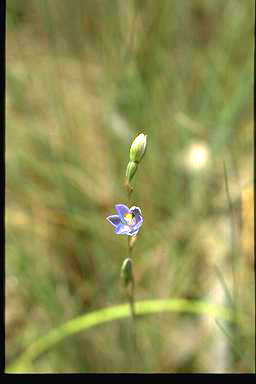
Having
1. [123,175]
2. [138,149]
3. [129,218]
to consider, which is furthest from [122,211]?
[123,175]

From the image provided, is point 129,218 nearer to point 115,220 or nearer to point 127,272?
point 115,220

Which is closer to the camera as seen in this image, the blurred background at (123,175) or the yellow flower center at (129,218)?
the yellow flower center at (129,218)

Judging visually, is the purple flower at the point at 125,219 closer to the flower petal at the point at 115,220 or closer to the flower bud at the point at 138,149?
the flower petal at the point at 115,220

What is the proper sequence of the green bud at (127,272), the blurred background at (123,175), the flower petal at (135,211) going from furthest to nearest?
the blurred background at (123,175) → the green bud at (127,272) → the flower petal at (135,211)

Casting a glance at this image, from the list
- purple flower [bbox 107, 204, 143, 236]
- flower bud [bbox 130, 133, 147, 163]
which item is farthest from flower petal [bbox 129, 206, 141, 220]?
flower bud [bbox 130, 133, 147, 163]

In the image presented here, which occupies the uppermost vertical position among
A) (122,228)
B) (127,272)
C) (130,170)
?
(130,170)

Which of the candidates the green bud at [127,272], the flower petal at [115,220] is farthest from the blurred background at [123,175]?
the flower petal at [115,220]

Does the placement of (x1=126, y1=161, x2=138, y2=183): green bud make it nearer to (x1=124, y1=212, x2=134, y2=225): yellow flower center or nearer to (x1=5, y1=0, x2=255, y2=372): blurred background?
(x1=124, y1=212, x2=134, y2=225): yellow flower center
